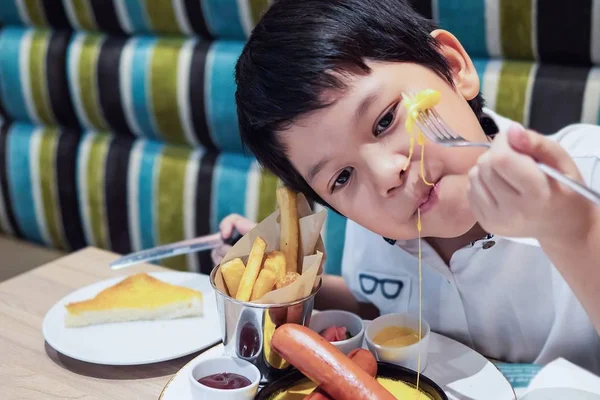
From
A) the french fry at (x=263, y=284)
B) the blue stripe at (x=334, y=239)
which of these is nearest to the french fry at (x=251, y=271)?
the french fry at (x=263, y=284)

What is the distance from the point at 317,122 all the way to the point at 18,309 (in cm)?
77

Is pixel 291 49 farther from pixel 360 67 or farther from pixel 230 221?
pixel 230 221

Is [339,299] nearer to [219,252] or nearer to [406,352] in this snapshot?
[219,252]

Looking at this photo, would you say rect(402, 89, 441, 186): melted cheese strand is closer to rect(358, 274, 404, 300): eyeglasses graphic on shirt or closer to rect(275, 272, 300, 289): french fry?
rect(275, 272, 300, 289): french fry

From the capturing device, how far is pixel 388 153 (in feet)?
3.09

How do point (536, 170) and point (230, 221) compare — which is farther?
point (230, 221)

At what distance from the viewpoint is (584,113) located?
145cm

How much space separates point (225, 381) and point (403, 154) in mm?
419

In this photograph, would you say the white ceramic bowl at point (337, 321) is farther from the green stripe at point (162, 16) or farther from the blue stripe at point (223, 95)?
the green stripe at point (162, 16)

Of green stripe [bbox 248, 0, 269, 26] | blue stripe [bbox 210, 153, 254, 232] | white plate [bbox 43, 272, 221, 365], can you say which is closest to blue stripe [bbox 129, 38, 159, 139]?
blue stripe [bbox 210, 153, 254, 232]

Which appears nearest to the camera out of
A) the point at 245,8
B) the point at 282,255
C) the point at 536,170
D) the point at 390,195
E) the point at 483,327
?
the point at 536,170

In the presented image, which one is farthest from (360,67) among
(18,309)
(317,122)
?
(18,309)

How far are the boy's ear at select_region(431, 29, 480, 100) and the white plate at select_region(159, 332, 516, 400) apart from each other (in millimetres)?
412

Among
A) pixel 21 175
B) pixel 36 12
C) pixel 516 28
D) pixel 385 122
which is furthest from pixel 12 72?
pixel 385 122
